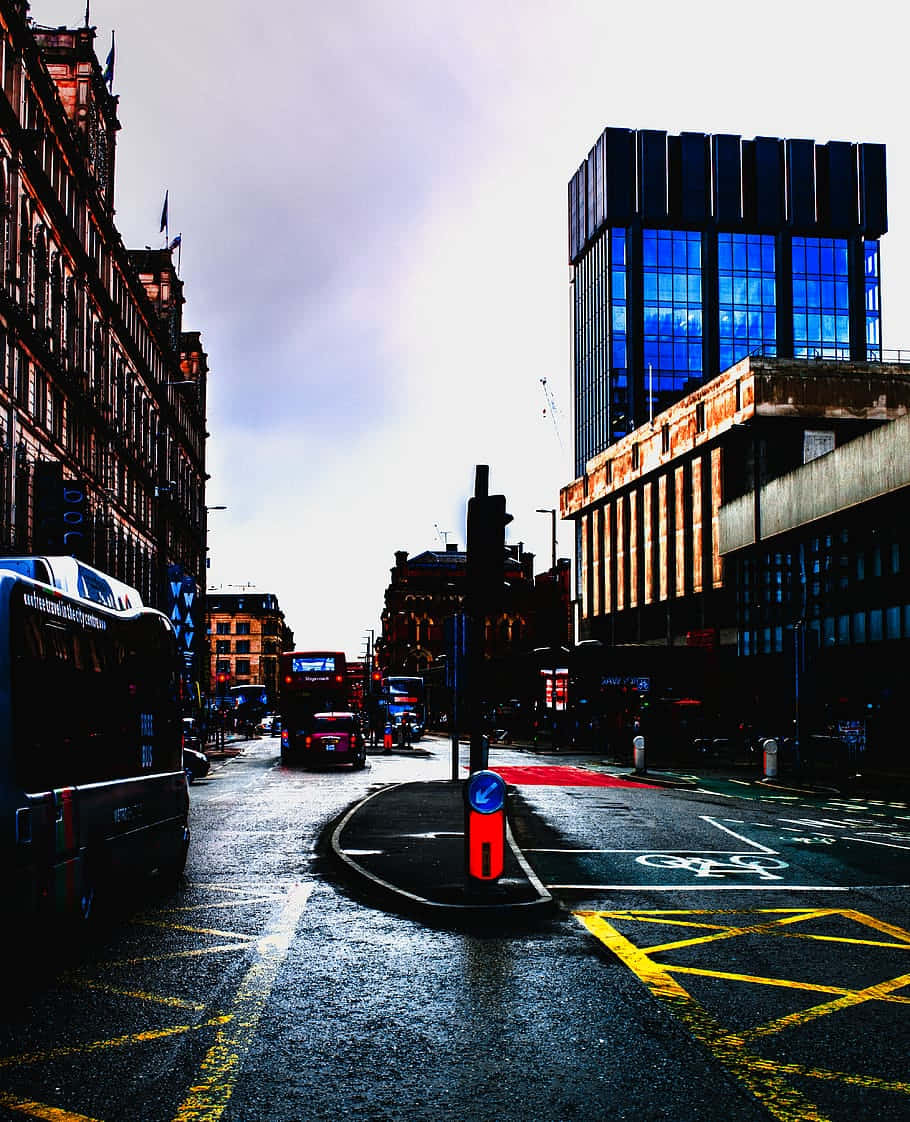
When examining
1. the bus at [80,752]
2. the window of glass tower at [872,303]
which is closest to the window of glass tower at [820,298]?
the window of glass tower at [872,303]

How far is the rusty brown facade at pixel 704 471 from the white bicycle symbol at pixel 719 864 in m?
49.2

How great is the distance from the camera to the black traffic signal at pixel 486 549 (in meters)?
12.0

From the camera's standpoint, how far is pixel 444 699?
132 meters

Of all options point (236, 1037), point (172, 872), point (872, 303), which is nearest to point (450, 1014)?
point (236, 1037)

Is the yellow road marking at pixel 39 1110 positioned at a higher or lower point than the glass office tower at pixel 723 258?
lower

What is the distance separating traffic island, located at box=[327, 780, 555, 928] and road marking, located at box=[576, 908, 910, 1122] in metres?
0.75

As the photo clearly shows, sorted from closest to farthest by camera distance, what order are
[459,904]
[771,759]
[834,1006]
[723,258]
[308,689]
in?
[834,1006] < [459,904] < [771,759] < [308,689] < [723,258]

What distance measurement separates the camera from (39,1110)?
560 centimetres

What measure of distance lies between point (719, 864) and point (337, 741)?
2977 cm

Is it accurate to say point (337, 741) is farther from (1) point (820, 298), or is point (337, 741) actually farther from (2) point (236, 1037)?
(1) point (820, 298)

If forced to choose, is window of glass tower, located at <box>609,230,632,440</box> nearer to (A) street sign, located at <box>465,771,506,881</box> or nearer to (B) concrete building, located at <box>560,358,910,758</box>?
(B) concrete building, located at <box>560,358,910,758</box>

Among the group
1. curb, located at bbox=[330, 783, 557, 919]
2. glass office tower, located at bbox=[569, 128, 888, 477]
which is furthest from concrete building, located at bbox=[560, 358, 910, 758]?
curb, located at bbox=[330, 783, 557, 919]

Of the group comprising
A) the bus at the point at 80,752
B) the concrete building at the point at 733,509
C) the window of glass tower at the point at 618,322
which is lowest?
the bus at the point at 80,752

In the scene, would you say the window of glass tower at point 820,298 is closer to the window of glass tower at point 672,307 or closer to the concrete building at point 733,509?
the window of glass tower at point 672,307
